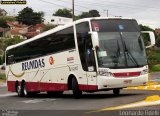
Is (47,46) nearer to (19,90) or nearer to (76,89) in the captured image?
(76,89)

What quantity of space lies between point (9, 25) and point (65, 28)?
17865cm

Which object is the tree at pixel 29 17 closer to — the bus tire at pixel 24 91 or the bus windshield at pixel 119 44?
the bus tire at pixel 24 91

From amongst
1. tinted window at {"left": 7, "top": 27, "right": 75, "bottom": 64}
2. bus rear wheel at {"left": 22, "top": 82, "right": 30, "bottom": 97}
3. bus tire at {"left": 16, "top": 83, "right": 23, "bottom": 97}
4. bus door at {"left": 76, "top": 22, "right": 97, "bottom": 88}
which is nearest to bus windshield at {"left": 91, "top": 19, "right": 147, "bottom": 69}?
bus door at {"left": 76, "top": 22, "right": 97, "bottom": 88}

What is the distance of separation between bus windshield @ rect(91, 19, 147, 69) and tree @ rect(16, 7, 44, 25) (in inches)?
5744

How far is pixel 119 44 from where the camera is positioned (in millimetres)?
20906

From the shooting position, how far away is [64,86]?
→ 23297 mm

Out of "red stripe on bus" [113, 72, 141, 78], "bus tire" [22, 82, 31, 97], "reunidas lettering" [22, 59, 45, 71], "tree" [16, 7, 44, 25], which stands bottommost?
"bus tire" [22, 82, 31, 97]

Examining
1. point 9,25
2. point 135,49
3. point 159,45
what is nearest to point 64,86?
point 135,49

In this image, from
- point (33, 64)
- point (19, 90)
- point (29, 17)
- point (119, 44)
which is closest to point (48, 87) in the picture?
point (33, 64)

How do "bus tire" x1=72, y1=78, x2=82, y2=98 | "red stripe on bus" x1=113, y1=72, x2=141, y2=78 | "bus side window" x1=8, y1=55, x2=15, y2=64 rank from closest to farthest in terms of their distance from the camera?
"red stripe on bus" x1=113, y1=72, x2=141, y2=78
"bus tire" x1=72, y1=78, x2=82, y2=98
"bus side window" x1=8, y1=55, x2=15, y2=64

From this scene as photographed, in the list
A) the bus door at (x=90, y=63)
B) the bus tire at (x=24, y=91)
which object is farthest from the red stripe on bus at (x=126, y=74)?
the bus tire at (x=24, y=91)

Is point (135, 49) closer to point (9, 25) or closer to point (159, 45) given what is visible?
point (159, 45)

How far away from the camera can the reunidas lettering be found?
87.0ft

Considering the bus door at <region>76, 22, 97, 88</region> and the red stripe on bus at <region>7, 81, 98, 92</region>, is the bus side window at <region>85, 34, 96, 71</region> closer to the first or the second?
the bus door at <region>76, 22, 97, 88</region>
